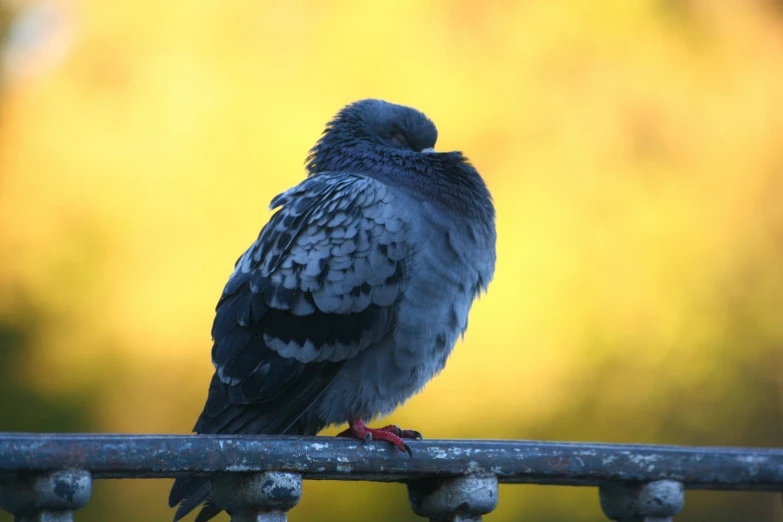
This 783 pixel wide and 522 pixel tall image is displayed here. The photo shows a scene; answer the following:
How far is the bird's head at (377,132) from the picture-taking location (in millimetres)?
4305

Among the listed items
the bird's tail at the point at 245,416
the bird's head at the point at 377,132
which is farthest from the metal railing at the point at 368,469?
the bird's head at the point at 377,132

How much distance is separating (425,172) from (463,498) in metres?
1.71

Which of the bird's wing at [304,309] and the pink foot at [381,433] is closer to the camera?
the pink foot at [381,433]

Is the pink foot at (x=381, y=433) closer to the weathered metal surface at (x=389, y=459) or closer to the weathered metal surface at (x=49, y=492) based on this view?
the weathered metal surface at (x=389, y=459)

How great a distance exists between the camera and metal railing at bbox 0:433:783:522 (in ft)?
6.97

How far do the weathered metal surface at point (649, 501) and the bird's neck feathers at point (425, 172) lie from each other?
4.67 feet

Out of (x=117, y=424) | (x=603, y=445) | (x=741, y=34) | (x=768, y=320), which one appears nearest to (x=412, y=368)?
(x=603, y=445)

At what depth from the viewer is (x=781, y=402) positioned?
8.89 meters

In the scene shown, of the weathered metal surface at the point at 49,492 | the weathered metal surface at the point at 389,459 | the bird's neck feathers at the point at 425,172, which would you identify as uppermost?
the bird's neck feathers at the point at 425,172

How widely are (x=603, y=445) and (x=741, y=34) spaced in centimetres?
792

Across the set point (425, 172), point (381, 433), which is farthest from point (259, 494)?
point (425, 172)

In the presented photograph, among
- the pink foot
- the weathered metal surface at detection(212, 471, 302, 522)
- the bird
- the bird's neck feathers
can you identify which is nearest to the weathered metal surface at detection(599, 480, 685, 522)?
the pink foot

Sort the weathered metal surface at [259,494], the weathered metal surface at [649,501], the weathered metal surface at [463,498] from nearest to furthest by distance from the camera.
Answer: the weathered metal surface at [259,494]
the weathered metal surface at [463,498]
the weathered metal surface at [649,501]

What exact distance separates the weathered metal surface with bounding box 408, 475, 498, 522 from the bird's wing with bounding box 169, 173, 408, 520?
3.09 feet
